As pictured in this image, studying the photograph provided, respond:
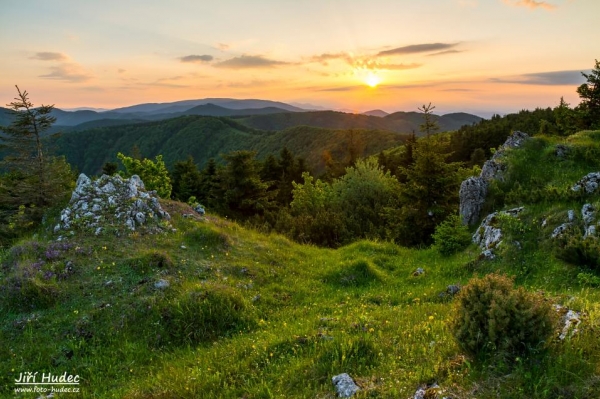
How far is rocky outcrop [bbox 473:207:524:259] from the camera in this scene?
43.8 feet

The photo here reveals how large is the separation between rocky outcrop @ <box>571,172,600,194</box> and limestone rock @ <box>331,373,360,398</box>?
42.1 feet

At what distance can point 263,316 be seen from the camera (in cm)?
1063

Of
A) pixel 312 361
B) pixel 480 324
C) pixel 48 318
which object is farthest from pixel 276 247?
pixel 480 324

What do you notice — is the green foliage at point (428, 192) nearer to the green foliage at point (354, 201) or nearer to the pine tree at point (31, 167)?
the green foliage at point (354, 201)

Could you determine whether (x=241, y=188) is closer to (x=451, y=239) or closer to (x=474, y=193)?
(x=474, y=193)

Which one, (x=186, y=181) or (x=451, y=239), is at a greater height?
(x=451, y=239)

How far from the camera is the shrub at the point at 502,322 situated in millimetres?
5402

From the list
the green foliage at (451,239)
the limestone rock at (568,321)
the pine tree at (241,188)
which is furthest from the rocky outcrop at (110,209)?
the pine tree at (241,188)

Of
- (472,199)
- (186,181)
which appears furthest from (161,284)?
(186,181)

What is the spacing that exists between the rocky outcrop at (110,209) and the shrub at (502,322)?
1337 centimetres

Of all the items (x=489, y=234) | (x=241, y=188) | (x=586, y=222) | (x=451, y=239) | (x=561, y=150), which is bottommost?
(x=241, y=188)

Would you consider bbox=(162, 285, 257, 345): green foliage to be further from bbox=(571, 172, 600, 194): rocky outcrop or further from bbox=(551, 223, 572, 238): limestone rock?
bbox=(571, 172, 600, 194): rocky outcrop

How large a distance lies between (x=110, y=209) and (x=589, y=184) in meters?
19.6

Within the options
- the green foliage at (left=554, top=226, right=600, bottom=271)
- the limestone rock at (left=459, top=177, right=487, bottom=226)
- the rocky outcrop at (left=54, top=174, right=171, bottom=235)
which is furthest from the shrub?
the rocky outcrop at (left=54, top=174, right=171, bottom=235)
